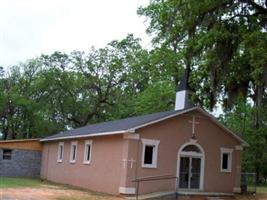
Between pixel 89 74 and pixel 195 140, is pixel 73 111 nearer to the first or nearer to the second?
pixel 89 74

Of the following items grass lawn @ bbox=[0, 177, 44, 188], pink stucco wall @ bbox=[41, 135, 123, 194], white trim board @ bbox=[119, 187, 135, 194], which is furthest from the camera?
grass lawn @ bbox=[0, 177, 44, 188]

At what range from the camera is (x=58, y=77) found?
49.6 meters

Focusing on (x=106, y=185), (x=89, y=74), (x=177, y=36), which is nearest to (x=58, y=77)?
(x=89, y=74)

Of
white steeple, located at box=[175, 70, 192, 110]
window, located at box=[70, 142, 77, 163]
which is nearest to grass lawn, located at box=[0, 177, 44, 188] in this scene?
window, located at box=[70, 142, 77, 163]

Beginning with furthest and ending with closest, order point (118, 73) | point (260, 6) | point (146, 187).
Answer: point (118, 73), point (146, 187), point (260, 6)

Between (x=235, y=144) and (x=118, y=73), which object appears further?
(x=118, y=73)

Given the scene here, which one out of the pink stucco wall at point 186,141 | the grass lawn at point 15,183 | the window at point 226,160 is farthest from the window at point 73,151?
the window at point 226,160

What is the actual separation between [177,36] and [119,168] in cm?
716

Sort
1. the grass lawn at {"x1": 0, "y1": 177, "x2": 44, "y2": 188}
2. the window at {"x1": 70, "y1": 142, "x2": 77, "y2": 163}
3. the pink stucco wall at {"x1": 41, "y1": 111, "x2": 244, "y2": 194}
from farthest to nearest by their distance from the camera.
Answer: the window at {"x1": 70, "y1": 142, "x2": 77, "y2": 163}, the grass lawn at {"x1": 0, "y1": 177, "x2": 44, "y2": 188}, the pink stucco wall at {"x1": 41, "y1": 111, "x2": 244, "y2": 194}

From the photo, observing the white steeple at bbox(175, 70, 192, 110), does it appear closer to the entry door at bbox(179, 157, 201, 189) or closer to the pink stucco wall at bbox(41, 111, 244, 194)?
the pink stucco wall at bbox(41, 111, 244, 194)

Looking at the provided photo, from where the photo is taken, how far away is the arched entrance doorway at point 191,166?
24.4 meters

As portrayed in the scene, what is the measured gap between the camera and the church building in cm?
2284

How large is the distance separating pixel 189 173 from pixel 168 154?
1.68m

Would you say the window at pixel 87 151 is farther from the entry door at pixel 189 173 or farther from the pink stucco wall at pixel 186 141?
the entry door at pixel 189 173
